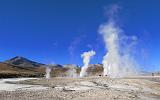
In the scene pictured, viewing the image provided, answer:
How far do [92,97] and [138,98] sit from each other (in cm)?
541

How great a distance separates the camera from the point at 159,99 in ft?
110

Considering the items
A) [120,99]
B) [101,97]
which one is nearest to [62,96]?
[101,97]

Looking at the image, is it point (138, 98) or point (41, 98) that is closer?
point (41, 98)

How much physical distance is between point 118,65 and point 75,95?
11036cm

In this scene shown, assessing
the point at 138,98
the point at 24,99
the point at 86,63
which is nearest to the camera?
the point at 24,99

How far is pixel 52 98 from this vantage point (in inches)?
1144

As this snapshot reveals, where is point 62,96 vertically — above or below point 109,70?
below

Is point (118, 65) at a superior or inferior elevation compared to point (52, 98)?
superior

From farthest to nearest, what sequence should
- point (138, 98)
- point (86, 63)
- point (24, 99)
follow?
point (86, 63) → point (138, 98) → point (24, 99)

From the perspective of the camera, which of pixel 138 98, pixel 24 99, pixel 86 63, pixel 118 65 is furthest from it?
pixel 118 65

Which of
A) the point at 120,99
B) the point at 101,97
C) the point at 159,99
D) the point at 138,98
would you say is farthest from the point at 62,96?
the point at 159,99

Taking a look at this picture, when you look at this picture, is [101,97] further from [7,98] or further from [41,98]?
[7,98]

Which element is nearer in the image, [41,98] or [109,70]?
[41,98]

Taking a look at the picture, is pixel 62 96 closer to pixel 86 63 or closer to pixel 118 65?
pixel 86 63
